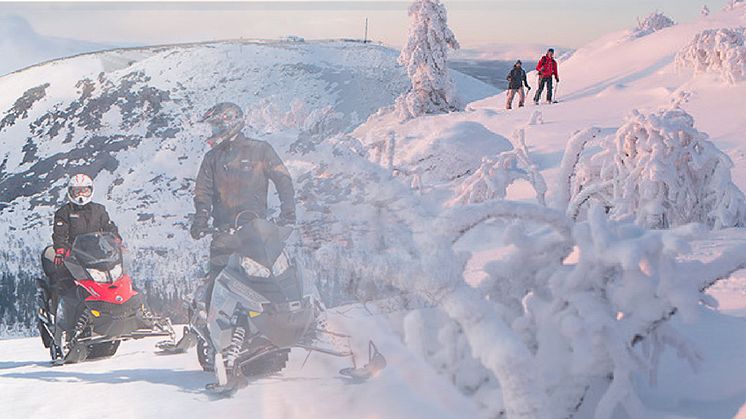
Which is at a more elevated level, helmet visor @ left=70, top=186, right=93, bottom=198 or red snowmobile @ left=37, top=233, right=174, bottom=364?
helmet visor @ left=70, top=186, right=93, bottom=198

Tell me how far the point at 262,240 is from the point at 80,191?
0.91 meters

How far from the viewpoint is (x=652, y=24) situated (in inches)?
1106

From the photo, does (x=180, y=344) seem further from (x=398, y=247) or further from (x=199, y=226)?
(x=398, y=247)

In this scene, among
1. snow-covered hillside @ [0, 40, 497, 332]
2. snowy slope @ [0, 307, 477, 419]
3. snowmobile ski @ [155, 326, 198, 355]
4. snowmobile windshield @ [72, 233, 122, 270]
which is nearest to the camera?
snowy slope @ [0, 307, 477, 419]

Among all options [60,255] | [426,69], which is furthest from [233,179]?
[426,69]

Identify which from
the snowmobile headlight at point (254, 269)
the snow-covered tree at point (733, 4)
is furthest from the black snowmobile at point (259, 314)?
the snow-covered tree at point (733, 4)

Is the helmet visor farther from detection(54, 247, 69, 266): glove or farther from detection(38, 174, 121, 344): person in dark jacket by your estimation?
detection(54, 247, 69, 266): glove

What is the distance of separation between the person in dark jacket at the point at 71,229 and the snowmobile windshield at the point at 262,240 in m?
0.69

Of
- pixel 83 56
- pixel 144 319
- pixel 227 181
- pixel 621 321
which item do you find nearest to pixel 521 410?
pixel 621 321

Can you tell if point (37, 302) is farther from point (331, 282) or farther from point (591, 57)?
point (591, 57)

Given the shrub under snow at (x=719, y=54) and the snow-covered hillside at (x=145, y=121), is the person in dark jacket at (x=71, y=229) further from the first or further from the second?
the shrub under snow at (x=719, y=54)

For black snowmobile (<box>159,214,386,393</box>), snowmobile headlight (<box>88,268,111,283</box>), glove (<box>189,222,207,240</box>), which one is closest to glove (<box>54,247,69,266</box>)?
snowmobile headlight (<box>88,268,111,283</box>)

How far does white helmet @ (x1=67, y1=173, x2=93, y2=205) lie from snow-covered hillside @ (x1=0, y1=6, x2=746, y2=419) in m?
0.21

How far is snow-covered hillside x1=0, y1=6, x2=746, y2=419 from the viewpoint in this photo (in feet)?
7.80
